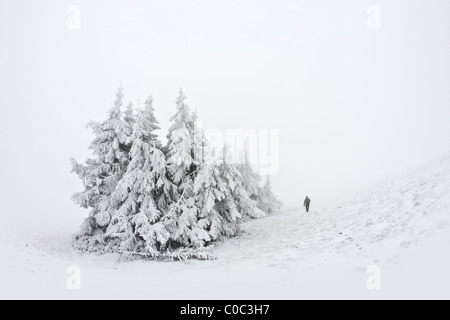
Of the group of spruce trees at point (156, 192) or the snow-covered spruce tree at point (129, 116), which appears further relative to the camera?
the snow-covered spruce tree at point (129, 116)

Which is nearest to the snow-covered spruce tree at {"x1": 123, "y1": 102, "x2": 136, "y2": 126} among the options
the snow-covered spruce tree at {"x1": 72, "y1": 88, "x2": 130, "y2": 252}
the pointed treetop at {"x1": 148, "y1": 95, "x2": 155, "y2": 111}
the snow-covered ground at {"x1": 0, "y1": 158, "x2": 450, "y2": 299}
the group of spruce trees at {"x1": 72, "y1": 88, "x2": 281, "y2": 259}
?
the group of spruce trees at {"x1": 72, "y1": 88, "x2": 281, "y2": 259}

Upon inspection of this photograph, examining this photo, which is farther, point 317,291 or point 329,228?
point 329,228

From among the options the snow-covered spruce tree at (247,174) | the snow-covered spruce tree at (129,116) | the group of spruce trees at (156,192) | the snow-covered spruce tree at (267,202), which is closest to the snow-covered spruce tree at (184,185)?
the group of spruce trees at (156,192)

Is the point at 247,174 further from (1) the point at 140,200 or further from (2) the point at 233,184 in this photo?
(1) the point at 140,200

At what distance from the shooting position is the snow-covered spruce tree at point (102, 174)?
17719 mm

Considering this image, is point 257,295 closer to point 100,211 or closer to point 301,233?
point 301,233

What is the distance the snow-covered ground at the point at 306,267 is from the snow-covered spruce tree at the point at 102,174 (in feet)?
6.56

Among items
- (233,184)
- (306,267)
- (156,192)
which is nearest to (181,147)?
(156,192)

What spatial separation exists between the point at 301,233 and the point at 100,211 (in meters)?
13.8

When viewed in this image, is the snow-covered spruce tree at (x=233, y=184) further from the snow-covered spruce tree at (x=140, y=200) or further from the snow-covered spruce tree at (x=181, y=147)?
the snow-covered spruce tree at (x=140, y=200)
